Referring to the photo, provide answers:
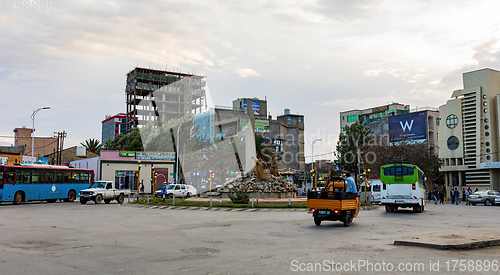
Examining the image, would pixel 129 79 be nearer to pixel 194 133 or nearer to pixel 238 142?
pixel 194 133

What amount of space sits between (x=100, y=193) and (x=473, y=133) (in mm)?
45584

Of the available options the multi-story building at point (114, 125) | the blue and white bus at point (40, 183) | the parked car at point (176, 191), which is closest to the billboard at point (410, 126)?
the parked car at point (176, 191)

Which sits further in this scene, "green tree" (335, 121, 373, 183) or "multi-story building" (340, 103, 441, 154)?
"multi-story building" (340, 103, 441, 154)

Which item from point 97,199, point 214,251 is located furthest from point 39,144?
point 214,251

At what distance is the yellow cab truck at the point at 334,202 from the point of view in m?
16.0

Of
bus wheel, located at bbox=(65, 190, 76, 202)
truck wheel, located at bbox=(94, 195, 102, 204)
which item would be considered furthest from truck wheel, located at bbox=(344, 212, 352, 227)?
bus wheel, located at bbox=(65, 190, 76, 202)

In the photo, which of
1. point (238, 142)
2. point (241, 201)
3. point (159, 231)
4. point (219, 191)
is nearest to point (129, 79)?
point (238, 142)

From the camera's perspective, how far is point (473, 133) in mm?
53750

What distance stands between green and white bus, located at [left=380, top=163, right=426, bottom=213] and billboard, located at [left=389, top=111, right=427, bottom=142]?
45463mm

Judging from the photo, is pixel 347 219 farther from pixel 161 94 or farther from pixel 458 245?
pixel 161 94

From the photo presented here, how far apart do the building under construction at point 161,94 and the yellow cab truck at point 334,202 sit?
10090 cm

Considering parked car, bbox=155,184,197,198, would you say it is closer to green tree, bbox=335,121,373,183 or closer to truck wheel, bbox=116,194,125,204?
truck wheel, bbox=116,194,125,204

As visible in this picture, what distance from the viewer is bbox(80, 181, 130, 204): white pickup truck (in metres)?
32.5

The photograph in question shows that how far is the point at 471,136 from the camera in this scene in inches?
2130
